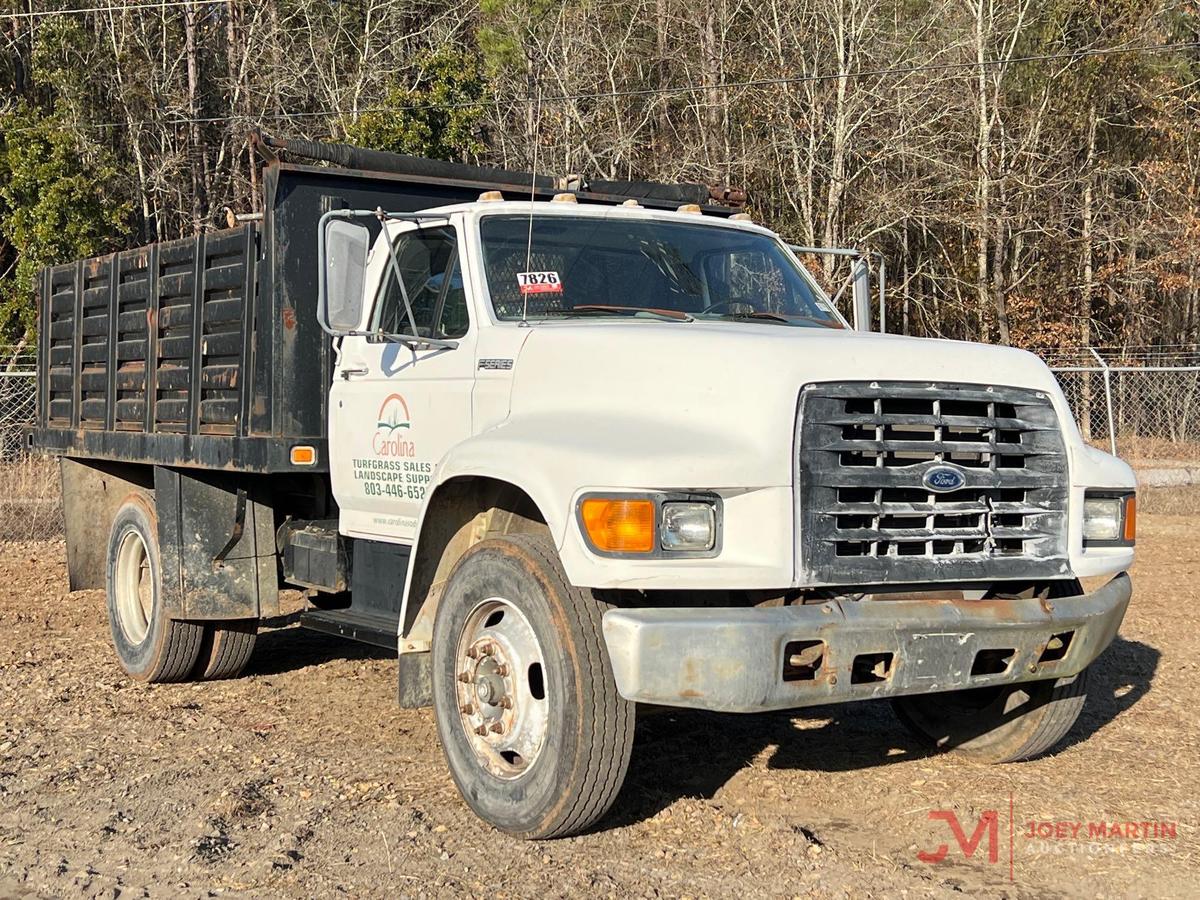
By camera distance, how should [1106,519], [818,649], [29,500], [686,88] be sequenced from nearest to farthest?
[818,649] → [1106,519] → [29,500] → [686,88]

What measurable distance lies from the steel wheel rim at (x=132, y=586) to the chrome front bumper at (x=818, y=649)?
4.58 m

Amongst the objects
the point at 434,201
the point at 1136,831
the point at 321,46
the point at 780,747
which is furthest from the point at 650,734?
the point at 321,46

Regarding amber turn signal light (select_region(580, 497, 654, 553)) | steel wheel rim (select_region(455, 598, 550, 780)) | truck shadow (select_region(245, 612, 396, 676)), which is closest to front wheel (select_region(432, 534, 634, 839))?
steel wheel rim (select_region(455, 598, 550, 780))

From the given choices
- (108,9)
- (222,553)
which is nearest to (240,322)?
(222,553)

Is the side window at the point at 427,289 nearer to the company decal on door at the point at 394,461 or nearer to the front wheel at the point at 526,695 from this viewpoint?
the company decal on door at the point at 394,461

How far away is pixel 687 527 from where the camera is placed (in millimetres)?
4281

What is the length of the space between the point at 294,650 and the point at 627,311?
4.26 meters

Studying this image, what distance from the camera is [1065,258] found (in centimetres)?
3188

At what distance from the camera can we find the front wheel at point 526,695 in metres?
4.40

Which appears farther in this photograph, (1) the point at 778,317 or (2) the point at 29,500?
(2) the point at 29,500

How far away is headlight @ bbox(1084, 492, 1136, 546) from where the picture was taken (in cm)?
499

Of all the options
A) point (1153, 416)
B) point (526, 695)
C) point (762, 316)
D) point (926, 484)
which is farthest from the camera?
point (1153, 416)

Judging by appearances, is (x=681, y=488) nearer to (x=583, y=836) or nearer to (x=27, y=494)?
(x=583, y=836)

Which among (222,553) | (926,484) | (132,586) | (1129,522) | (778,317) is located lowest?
(132,586)
